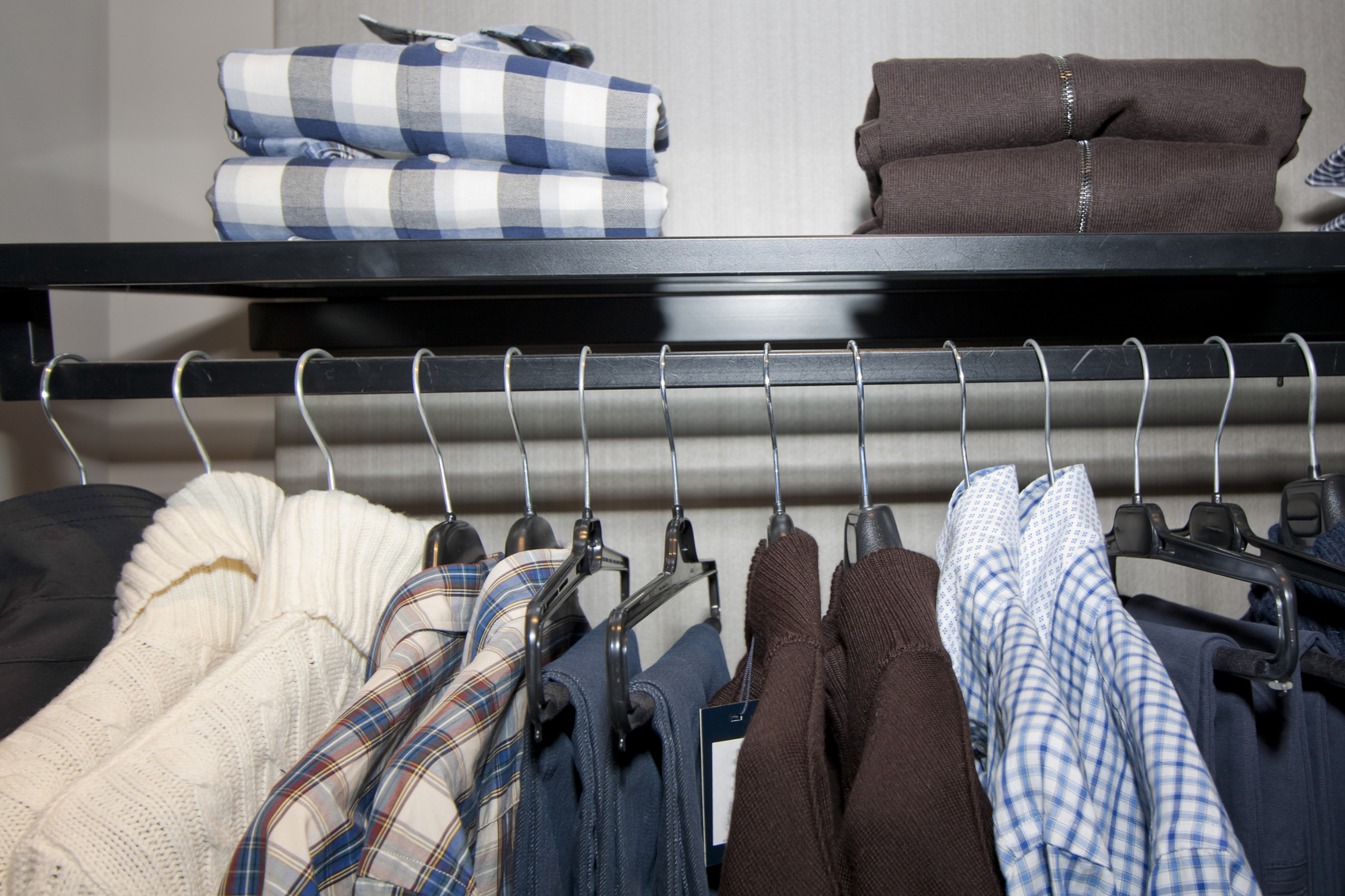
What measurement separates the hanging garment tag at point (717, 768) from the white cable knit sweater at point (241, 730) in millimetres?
264

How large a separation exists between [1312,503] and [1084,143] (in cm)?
34

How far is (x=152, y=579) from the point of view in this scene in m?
0.53

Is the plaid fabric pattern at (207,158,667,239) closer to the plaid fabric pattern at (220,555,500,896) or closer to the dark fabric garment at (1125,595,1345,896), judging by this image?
the plaid fabric pattern at (220,555,500,896)

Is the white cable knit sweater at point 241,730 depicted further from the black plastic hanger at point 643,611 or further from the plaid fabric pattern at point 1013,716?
the plaid fabric pattern at point 1013,716

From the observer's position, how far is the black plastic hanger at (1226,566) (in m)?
0.45

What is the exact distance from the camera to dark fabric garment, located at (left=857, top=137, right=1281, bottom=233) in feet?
1.95

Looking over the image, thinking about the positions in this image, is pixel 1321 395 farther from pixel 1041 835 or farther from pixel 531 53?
pixel 531 53

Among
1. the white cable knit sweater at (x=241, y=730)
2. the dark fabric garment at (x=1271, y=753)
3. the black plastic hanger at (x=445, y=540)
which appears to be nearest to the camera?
the white cable knit sweater at (x=241, y=730)

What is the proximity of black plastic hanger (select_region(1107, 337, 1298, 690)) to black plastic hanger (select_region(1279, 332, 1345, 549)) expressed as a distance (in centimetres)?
9

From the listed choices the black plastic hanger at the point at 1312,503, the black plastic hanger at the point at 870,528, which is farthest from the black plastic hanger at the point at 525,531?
the black plastic hanger at the point at 1312,503

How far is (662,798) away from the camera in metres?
0.50

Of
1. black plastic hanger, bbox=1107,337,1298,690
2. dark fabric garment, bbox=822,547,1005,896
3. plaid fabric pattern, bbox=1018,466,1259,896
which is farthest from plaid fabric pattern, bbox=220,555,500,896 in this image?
black plastic hanger, bbox=1107,337,1298,690

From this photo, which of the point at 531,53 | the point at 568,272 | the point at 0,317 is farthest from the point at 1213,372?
the point at 0,317

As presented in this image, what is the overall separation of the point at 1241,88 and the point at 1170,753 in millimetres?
550
